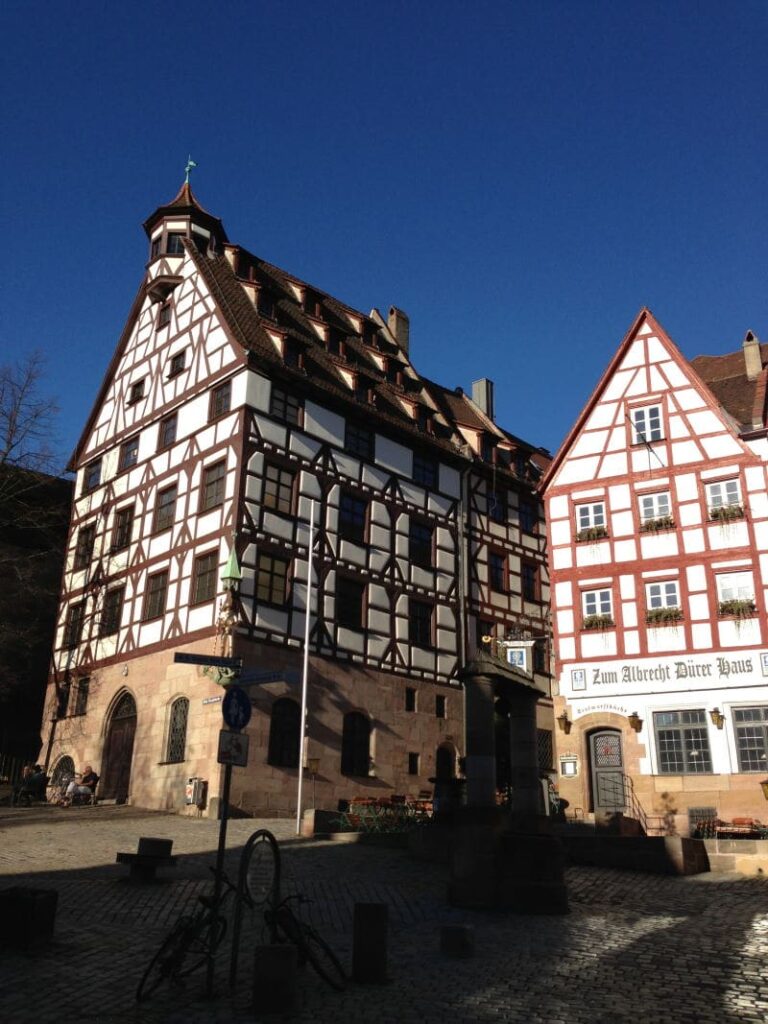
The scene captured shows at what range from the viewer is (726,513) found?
27.6 meters

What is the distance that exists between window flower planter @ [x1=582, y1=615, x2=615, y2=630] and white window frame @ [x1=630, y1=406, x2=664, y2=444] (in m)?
5.54

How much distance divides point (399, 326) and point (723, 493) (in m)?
21.6

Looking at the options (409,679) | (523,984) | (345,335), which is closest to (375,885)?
(523,984)

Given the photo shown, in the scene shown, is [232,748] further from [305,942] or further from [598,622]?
[598,622]

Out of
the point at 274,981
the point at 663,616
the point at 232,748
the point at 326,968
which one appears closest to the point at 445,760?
the point at 663,616

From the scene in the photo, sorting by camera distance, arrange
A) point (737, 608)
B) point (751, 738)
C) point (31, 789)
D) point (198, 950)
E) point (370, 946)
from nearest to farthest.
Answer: point (198, 950) < point (370, 946) < point (751, 738) < point (737, 608) < point (31, 789)

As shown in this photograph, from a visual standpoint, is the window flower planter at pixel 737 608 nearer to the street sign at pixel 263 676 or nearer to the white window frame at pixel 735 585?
the white window frame at pixel 735 585

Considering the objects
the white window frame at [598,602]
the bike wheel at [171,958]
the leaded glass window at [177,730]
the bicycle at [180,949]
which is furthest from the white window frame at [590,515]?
→ the bike wheel at [171,958]

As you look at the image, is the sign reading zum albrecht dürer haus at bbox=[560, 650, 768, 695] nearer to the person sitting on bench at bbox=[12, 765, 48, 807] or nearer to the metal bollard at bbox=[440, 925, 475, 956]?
the person sitting on bench at bbox=[12, 765, 48, 807]

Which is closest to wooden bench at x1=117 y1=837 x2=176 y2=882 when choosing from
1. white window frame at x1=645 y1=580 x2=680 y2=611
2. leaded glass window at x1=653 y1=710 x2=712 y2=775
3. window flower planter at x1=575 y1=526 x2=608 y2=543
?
leaded glass window at x1=653 y1=710 x2=712 y2=775

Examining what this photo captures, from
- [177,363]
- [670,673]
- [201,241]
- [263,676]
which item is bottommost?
[263,676]

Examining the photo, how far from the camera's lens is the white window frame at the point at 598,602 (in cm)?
2877

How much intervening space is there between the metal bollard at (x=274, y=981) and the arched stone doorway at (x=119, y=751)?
22839 mm

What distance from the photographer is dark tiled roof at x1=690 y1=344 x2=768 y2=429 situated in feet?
95.7
